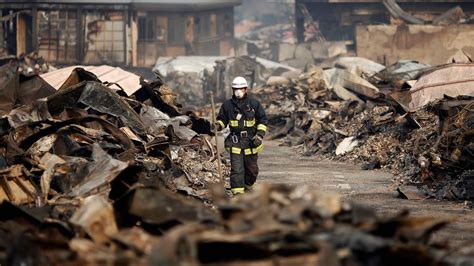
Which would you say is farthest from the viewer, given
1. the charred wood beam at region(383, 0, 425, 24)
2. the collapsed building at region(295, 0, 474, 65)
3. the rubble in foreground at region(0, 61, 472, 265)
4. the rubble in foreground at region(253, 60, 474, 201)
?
the charred wood beam at region(383, 0, 425, 24)

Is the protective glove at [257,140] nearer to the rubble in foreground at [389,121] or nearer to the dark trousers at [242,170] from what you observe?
the dark trousers at [242,170]

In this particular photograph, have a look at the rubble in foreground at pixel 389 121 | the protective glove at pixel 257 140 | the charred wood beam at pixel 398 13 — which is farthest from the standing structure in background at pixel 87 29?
the protective glove at pixel 257 140

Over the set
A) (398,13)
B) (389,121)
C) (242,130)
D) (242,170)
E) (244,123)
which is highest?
(244,123)

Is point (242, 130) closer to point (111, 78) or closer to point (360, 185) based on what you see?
point (360, 185)

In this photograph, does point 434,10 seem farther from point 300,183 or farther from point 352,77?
point 300,183

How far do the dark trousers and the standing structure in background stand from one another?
1191 inches

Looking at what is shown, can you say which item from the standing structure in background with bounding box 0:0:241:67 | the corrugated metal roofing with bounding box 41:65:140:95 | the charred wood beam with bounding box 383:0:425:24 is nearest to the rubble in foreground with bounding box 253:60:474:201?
the corrugated metal roofing with bounding box 41:65:140:95

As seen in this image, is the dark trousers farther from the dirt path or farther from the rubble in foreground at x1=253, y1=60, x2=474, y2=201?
the rubble in foreground at x1=253, y1=60, x2=474, y2=201

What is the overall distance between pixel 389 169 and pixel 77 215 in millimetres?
10739

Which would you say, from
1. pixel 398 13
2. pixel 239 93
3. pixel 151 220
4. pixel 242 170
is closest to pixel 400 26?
pixel 398 13

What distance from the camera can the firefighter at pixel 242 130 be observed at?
14711mm

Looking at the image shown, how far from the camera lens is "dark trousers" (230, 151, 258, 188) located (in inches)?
579

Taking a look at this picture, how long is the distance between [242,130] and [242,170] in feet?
1.93

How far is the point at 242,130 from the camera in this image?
581 inches
